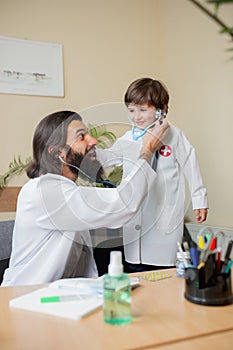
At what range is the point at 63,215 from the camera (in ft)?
3.74

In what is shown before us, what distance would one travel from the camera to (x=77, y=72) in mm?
2760

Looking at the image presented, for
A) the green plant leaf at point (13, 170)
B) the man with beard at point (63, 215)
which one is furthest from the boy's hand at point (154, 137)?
the green plant leaf at point (13, 170)

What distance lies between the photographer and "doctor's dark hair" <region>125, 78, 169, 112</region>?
5.53 feet

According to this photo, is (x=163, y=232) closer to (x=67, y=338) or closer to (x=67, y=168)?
(x=67, y=168)

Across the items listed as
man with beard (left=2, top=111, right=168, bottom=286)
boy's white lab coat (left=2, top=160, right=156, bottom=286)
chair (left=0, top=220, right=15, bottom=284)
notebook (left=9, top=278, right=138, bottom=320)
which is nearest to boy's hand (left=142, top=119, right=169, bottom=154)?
man with beard (left=2, top=111, right=168, bottom=286)

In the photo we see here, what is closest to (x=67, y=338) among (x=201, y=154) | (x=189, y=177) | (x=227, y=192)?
(x=189, y=177)

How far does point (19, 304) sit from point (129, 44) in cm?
247

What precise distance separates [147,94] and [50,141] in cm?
55

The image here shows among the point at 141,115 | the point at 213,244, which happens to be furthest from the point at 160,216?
the point at 213,244

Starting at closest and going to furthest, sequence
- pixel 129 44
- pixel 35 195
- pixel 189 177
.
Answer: pixel 35 195 → pixel 189 177 → pixel 129 44

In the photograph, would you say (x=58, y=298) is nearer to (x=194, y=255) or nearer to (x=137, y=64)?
(x=194, y=255)

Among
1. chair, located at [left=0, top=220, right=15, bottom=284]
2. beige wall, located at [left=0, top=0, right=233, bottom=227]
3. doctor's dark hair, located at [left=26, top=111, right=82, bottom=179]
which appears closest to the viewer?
doctor's dark hair, located at [left=26, top=111, right=82, bottom=179]

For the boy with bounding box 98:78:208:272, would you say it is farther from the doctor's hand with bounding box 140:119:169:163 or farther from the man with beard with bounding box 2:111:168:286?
the man with beard with bounding box 2:111:168:286

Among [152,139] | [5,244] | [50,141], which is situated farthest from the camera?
[5,244]
